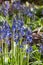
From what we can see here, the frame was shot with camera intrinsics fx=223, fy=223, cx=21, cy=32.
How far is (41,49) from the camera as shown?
7.92 ft

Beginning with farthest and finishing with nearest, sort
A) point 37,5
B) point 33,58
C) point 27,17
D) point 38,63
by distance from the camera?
point 37,5, point 27,17, point 33,58, point 38,63

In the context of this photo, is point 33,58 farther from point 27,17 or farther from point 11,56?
point 27,17

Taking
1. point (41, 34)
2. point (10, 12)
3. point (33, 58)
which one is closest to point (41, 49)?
point (33, 58)

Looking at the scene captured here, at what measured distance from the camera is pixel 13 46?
217 centimetres

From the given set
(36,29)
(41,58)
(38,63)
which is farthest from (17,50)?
(36,29)

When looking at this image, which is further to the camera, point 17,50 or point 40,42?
point 40,42

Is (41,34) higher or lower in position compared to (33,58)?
higher

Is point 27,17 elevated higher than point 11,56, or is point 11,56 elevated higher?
point 27,17

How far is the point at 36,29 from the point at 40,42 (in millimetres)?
203

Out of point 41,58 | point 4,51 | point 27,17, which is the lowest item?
point 41,58

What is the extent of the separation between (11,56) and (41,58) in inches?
20.1

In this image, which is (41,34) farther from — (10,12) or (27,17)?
(10,12)

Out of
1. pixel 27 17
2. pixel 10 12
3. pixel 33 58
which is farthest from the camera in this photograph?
pixel 10 12

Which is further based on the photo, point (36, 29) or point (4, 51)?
point (36, 29)
